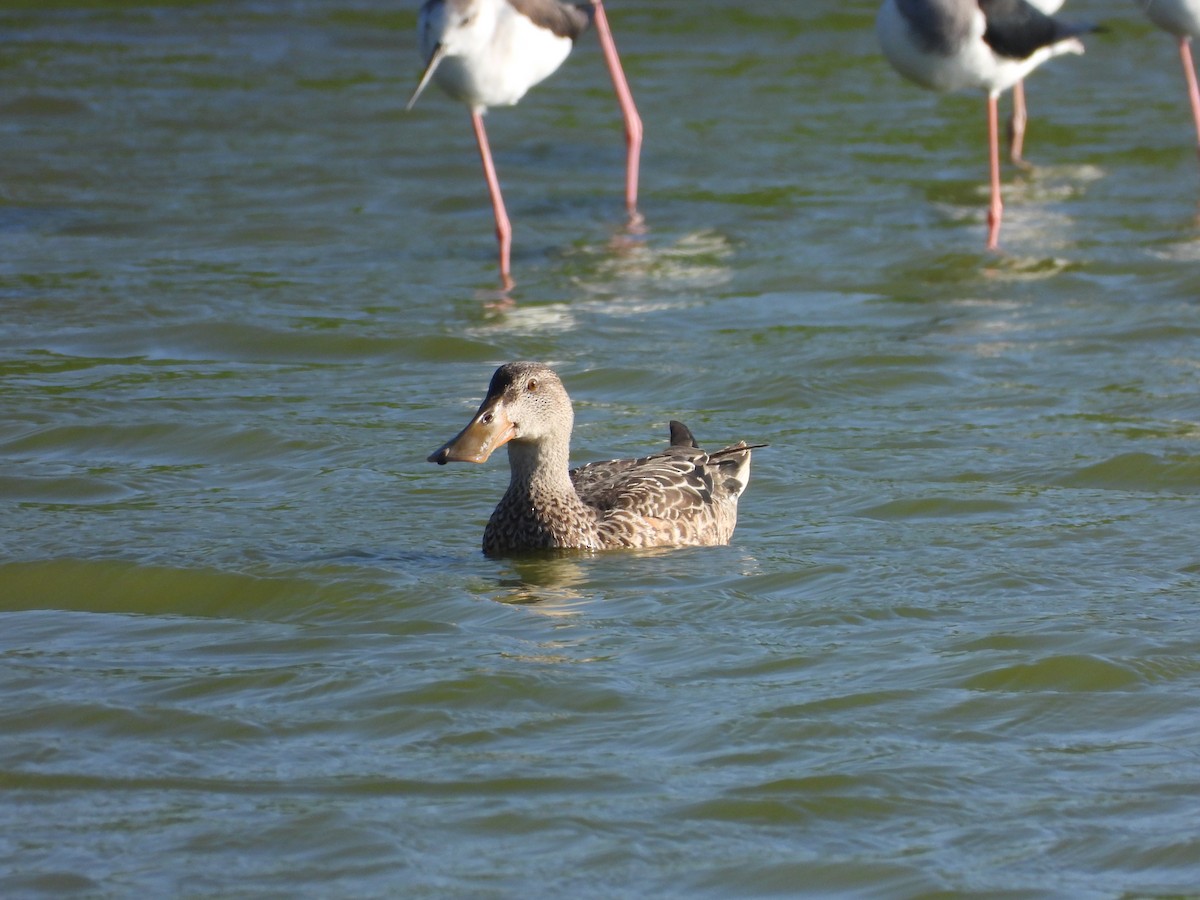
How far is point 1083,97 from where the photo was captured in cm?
1923

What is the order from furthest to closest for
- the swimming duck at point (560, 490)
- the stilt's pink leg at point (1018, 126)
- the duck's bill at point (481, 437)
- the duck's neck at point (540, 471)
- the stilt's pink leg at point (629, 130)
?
1. the stilt's pink leg at point (1018, 126)
2. the stilt's pink leg at point (629, 130)
3. the duck's neck at point (540, 471)
4. the swimming duck at point (560, 490)
5. the duck's bill at point (481, 437)

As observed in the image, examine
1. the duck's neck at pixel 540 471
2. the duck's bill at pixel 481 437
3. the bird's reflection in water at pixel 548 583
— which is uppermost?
the duck's bill at pixel 481 437

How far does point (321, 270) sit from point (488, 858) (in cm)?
863

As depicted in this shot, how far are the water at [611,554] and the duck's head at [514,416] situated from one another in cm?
45

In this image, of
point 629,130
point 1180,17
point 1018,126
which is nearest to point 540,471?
point 629,130

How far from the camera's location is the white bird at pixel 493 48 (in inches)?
518

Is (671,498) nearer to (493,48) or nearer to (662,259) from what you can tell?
(662,259)

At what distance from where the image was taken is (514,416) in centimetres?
787

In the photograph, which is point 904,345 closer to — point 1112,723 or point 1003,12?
point 1003,12

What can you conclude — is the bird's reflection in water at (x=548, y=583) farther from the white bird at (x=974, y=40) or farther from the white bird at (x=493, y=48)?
the white bird at (x=974, y=40)

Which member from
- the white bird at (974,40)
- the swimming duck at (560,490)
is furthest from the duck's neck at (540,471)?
the white bird at (974,40)

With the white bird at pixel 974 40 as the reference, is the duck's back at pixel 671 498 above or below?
below

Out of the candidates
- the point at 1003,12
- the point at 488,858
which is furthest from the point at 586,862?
the point at 1003,12

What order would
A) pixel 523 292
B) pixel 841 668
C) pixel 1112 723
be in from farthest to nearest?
pixel 523 292, pixel 841 668, pixel 1112 723
